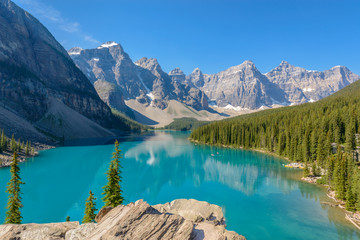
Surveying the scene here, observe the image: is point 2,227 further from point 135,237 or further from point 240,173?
point 240,173

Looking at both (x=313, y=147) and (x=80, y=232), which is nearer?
(x=80, y=232)

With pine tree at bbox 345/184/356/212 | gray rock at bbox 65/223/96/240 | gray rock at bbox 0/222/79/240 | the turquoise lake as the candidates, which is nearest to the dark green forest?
pine tree at bbox 345/184/356/212

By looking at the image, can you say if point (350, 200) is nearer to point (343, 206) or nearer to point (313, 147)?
point (343, 206)

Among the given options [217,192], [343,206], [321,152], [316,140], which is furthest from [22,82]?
[343,206]

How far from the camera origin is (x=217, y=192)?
4241 centimetres

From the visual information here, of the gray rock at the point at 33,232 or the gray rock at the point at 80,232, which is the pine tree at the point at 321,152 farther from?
the gray rock at the point at 33,232

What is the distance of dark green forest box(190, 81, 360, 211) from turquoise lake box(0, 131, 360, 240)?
4.72m

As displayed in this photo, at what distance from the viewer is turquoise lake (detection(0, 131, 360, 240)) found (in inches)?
1084

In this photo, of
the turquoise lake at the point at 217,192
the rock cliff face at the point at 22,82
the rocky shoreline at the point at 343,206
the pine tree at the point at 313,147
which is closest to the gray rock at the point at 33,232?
the turquoise lake at the point at 217,192

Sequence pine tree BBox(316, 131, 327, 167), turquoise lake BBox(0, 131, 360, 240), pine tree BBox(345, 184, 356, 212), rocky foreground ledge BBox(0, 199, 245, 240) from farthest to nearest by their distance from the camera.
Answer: pine tree BBox(316, 131, 327, 167) → pine tree BBox(345, 184, 356, 212) → turquoise lake BBox(0, 131, 360, 240) → rocky foreground ledge BBox(0, 199, 245, 240)

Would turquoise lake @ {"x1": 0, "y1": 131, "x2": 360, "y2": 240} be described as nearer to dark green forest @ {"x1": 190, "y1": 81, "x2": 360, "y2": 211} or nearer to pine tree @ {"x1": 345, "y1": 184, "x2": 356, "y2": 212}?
pine tree @ {"x1": 345, "y1": 184, "x2": 356, "y2": 212}

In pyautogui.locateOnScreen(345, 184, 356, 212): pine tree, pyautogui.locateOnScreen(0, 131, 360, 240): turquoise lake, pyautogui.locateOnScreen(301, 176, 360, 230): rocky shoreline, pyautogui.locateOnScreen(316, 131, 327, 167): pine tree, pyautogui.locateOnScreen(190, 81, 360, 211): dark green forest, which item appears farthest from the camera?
pyautogui.locateOnScreen(316, 131, 327, 167): pine tree

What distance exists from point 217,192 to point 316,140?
44603 millimetres

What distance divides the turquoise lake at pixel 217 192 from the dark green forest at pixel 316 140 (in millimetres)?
4715
